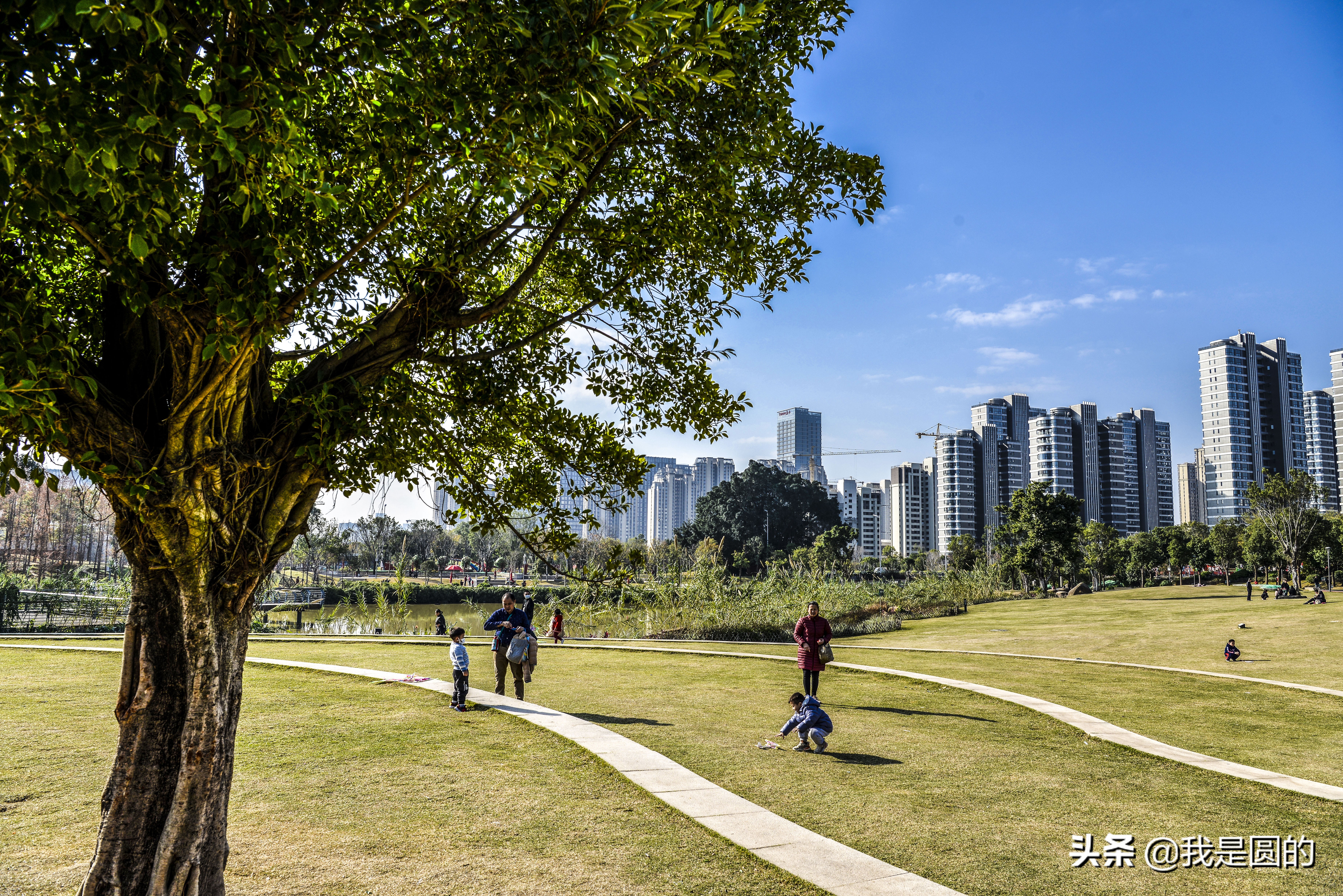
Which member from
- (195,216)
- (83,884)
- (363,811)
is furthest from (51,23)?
(363,811)

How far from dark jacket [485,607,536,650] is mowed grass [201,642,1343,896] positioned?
1.29m

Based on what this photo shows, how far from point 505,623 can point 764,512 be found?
7926 centimetres

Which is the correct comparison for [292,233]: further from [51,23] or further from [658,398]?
[658,398]

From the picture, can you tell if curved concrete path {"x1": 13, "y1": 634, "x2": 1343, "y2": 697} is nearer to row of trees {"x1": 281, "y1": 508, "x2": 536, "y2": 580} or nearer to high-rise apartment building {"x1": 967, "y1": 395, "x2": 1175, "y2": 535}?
row of trees {"x1": 281, "y1": 508, "x2": 536, "y2": 580}

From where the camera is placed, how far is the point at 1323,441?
369ft

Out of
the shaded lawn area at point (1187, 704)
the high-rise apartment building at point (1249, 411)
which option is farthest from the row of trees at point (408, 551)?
the high-rise apartment building at point (1249, 411)

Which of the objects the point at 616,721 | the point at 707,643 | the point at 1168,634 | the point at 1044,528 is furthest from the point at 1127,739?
the point at 1044,528

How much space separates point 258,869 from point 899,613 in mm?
35870

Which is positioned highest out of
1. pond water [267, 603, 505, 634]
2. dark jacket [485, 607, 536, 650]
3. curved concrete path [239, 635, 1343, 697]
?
dark jacket [485, 607, 536, 650]

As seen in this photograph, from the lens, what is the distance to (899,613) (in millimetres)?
38156

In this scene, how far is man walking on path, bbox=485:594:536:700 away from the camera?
42.8 feet

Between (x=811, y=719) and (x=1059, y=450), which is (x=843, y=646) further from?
(x=1059, y=450)

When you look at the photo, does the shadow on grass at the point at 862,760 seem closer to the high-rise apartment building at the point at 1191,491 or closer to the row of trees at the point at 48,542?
the row of trees at the point at 48,542

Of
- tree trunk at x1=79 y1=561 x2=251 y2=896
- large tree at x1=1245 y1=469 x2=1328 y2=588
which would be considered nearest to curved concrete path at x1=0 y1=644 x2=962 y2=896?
tree trunk at x1=79 y1=561 x2=251 y2=896
